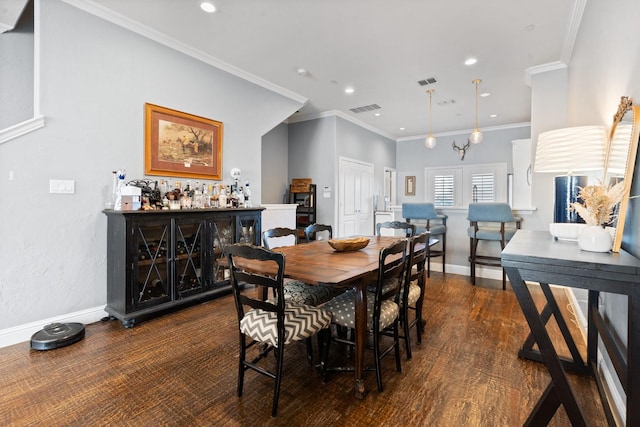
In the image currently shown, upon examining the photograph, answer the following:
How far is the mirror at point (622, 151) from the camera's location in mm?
1355

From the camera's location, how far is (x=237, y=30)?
3.19m

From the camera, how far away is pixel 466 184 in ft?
24.3

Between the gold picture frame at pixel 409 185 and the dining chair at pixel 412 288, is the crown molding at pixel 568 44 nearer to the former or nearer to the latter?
the dining chair at pixel 412 288

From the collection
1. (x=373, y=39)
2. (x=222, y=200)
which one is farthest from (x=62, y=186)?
(x=373, y=39)

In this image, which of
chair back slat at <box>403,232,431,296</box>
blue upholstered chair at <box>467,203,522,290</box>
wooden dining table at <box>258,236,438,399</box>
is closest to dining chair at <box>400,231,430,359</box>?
chair back slat at <box>403,232,431,296</box>

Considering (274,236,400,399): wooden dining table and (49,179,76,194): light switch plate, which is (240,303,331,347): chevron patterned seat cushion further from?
(49,179,76,194): light switch plate

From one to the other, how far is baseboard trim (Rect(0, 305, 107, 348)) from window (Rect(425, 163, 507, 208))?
21.6ft

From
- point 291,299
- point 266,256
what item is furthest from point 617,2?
point 291,299

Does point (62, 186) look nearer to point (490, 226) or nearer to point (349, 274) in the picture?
point (349, 274)

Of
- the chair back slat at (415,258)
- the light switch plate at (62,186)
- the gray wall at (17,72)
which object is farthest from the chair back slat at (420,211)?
the gray wall at (17,72)

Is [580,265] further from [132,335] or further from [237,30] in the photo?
[237,30]

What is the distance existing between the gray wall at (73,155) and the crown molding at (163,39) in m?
0.05

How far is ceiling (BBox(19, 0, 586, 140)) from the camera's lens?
2809mm

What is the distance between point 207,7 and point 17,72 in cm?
186
